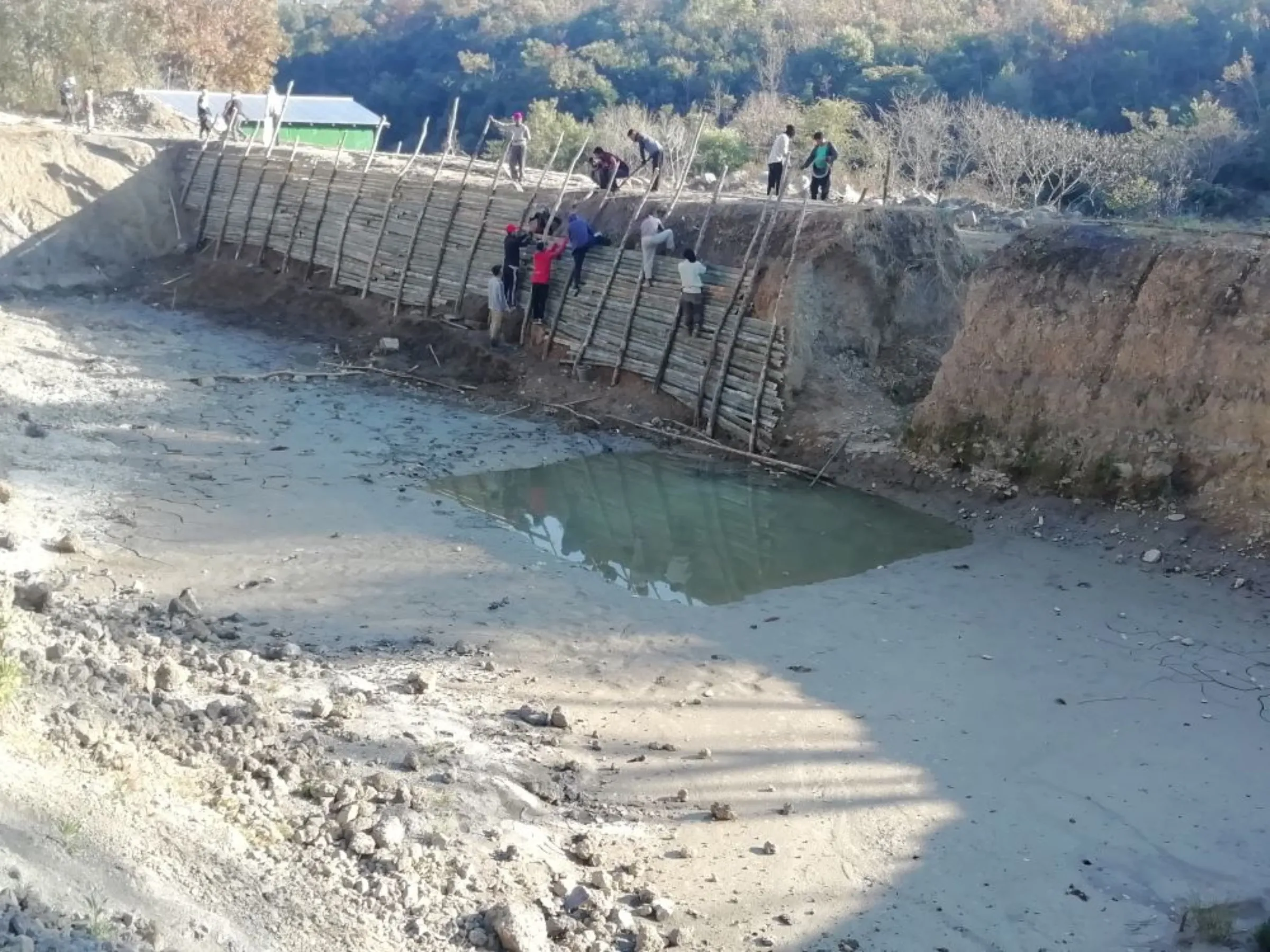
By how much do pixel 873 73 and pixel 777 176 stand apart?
74.2 ft

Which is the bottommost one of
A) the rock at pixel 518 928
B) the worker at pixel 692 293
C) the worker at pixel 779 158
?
the rock at pixel 518 928

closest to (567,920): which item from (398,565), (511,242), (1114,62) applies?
(398,565)

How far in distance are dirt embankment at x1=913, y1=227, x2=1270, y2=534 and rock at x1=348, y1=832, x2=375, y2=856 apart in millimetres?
8387

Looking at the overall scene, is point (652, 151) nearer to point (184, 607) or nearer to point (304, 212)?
point (304, 212)

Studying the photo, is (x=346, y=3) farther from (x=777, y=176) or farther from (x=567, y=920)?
(x=567, y=920)

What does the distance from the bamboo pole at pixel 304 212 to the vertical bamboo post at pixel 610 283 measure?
250 inches

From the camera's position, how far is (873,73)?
36.5 m

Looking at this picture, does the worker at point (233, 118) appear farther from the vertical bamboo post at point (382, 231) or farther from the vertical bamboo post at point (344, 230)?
the vertical bamboo post at point (382, 231)

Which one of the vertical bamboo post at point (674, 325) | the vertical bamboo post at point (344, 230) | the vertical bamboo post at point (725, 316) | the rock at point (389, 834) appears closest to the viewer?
the rock at point (389, 834)

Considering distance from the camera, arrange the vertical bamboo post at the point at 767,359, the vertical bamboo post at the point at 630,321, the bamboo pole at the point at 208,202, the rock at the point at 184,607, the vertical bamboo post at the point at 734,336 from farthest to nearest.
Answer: the bamboo pole at the point at 208,202
the vertical bamboo post at the point at 630,321
the vertical bamboo post at the point at 734,336
the vertical bamboo post at the point at 767,359
the rock at the point at 184,607

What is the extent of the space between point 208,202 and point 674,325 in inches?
441

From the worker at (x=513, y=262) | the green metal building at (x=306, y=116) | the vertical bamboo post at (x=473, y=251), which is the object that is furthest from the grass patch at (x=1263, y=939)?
the green metal building at (x=306, y=116)

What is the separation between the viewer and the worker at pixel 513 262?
1638 cm

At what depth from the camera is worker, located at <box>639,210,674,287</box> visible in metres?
15.1
